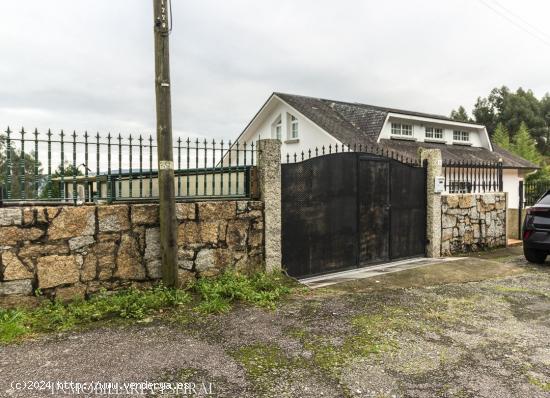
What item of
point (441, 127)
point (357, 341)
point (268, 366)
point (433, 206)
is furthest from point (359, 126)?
point (268, 366)

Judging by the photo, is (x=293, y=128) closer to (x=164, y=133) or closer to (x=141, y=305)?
(x=164, y=133)

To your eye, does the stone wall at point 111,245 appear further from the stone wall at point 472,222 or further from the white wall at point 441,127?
the white wall at point 441,127

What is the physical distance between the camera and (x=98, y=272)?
205 inches

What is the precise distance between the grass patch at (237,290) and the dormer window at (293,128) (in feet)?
51.1

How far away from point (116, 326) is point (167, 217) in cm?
150

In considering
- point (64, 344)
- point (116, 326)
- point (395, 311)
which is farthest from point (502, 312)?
point (64, 344)

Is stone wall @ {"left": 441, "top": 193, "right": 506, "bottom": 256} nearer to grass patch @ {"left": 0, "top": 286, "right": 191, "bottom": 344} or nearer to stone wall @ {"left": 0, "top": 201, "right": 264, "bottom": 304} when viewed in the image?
stone wall @ {"left": 0, "top": 201, "right": 264, "bottom": 304}

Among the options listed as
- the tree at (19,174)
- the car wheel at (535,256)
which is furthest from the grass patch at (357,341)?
the car wheel at (535,256)

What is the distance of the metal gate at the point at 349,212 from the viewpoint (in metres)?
6.77

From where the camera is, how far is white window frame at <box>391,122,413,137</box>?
21469 millimetres

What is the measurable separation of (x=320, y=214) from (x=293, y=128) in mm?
14835

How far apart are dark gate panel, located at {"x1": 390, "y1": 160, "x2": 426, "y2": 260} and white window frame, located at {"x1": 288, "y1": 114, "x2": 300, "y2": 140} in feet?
41.1

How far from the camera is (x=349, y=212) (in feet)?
24.5

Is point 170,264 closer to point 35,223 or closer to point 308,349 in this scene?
point 35,223
